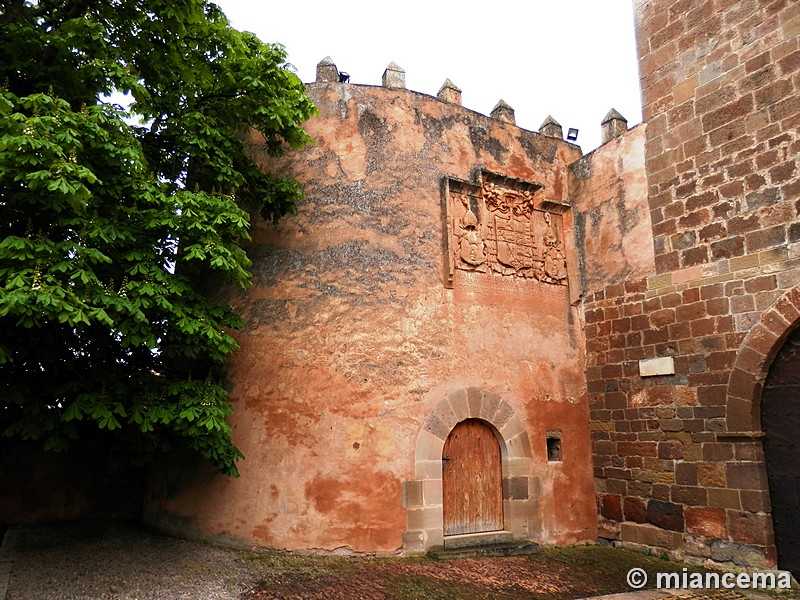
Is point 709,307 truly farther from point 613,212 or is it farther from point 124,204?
point 124,204

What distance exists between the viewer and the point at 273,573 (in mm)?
5926

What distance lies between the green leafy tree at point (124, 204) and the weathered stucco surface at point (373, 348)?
679 mm

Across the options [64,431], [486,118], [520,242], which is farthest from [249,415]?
[486,118]

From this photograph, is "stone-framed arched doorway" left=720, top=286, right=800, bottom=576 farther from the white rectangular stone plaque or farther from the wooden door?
the wooden door

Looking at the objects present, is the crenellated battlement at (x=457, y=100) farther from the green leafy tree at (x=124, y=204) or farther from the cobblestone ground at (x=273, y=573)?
the cobblestone ground at (x=273, y=573)

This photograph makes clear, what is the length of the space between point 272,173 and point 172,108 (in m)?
1.55

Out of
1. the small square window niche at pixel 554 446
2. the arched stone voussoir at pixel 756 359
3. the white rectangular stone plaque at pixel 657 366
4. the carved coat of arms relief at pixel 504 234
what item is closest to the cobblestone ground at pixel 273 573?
the small square window niche at pixel 554 446

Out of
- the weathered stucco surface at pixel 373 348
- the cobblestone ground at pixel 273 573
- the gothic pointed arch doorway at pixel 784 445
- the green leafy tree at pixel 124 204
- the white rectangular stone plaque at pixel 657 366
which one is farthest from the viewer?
the white rectangular stone plaque at pixel 657 366

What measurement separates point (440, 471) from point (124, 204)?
449 centimetres

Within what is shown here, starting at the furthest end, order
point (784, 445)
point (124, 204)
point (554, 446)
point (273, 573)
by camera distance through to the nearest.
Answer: point (554, 446), point (784, 445), point (273, 573), point (124, 204)

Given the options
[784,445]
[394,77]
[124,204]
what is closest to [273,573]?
[124,204]

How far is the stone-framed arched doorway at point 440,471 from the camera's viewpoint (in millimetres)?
6914

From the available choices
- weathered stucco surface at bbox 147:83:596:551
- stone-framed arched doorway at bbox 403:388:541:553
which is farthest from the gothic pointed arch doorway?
stone-framed arched doorway at bbox 403:388:541:553

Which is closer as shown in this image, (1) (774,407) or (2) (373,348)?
(1) (774,407)
